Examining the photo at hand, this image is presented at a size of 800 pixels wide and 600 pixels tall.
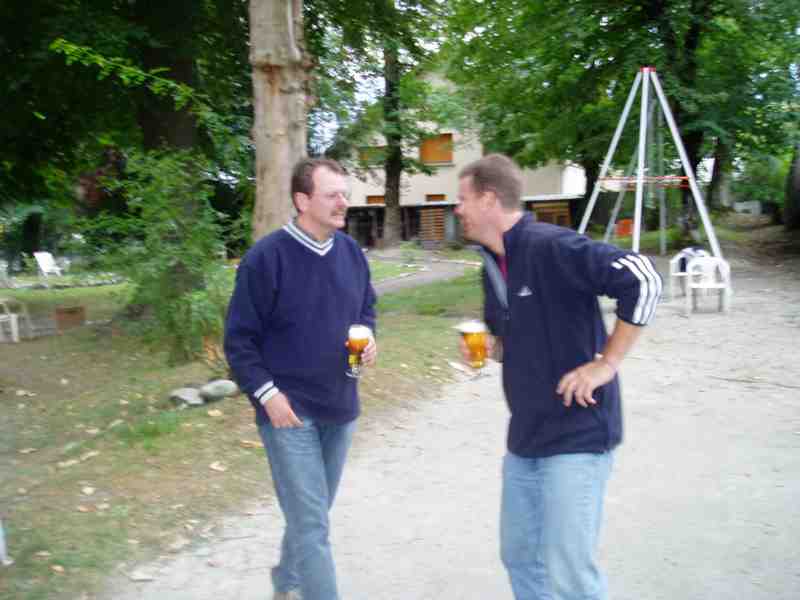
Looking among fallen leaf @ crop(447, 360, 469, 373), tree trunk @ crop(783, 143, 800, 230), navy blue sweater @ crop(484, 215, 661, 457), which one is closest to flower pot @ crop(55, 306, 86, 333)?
fallen leaf @ crop(447, 360, 469, 373)

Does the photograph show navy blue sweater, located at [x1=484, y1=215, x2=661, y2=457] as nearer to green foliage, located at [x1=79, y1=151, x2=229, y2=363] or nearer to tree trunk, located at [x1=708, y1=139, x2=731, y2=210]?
green foliage, located at [x1=79, y1=151, x2=229, y2=363]

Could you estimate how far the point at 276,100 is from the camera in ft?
20.6

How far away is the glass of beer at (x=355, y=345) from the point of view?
3223mm

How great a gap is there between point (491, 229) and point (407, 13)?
1277 centimetres

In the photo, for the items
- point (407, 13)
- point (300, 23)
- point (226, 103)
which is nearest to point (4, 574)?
point (300, 23)

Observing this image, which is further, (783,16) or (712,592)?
(783,16)

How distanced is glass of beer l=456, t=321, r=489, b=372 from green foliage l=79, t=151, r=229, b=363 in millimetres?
4506

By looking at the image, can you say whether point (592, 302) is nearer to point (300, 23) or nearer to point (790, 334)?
point (300, 23)

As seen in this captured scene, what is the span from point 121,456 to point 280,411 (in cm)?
299

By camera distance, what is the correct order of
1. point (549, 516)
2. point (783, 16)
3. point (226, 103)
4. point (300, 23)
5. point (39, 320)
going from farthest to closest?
point (39, 320), point (783, 16), point (226, 103), point (300, 23), point (549, 516)

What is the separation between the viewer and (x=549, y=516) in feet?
8.67

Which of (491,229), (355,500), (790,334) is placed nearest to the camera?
(491,229)

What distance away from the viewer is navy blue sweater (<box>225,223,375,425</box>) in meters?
3.08

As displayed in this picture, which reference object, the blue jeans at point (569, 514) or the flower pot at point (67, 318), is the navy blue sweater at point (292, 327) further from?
the flower pot at point (67, 318)
